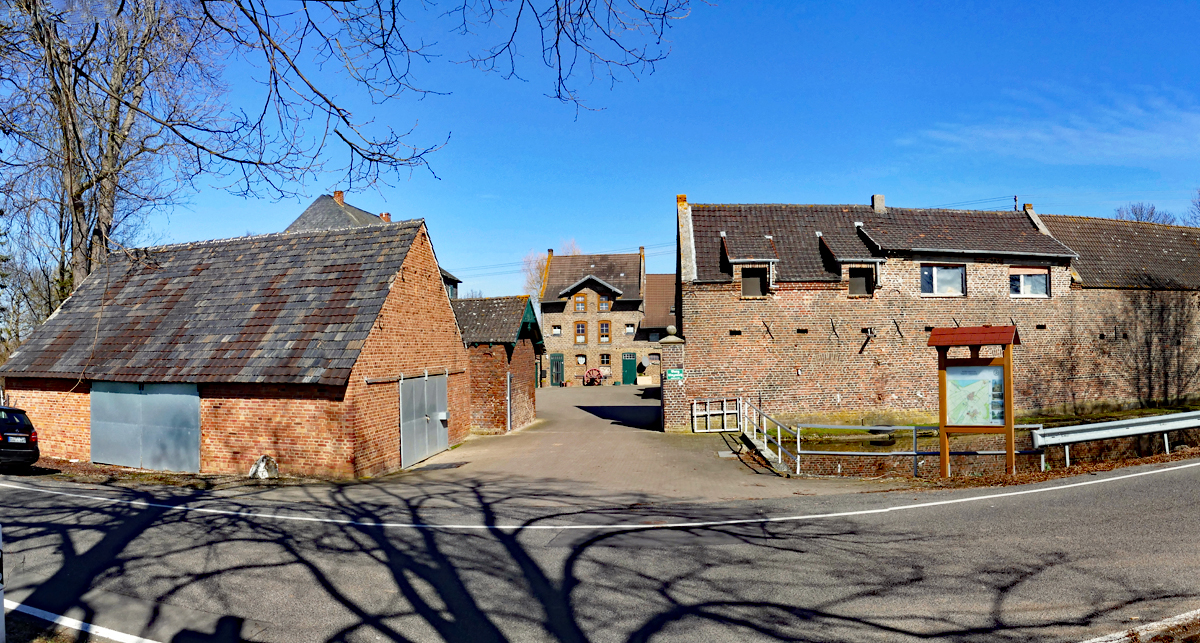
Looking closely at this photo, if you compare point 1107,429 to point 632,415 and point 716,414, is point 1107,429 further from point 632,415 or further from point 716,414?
point 632,415

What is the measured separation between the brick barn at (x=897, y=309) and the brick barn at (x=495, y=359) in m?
5.26

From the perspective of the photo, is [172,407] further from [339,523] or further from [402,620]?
[402,620]

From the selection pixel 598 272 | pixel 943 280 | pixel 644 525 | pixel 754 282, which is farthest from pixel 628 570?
pixel 598 272

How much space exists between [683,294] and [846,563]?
47.7 feet

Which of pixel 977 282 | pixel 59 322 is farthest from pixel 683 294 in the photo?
pixel 59 322

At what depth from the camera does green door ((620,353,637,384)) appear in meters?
48.0

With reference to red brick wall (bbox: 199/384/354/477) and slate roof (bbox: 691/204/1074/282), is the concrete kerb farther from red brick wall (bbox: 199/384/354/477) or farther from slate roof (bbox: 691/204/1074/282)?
slate roof (bbox: 691/204/1074/282)

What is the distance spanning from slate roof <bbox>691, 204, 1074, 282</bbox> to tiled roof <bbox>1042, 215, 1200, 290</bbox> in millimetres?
2079

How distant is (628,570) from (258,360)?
1132cm

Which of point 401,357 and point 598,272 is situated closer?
point 401,357

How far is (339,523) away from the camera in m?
8.96

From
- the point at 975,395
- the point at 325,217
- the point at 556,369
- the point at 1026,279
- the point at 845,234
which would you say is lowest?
the point at 556,369

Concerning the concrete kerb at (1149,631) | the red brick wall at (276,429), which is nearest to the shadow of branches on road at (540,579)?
the concrete kerb at (1149,631)

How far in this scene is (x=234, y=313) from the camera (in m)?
16.4
